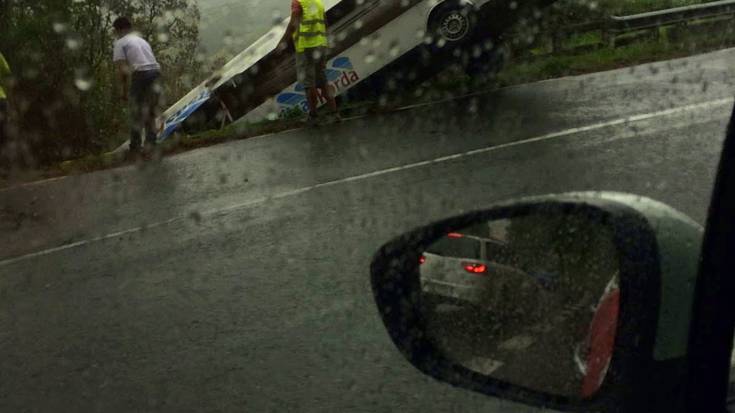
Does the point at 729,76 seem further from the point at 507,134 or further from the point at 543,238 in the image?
the point at 543,238

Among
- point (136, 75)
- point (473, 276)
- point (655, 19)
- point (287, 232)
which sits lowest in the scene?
point (287, 232)

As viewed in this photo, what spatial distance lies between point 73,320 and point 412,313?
3.92 meters

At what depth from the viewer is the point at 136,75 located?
37.2 feet

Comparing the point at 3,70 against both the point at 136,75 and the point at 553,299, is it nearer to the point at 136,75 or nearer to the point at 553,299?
the point at 136,75

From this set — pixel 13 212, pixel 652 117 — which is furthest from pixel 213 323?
pixel 652 117

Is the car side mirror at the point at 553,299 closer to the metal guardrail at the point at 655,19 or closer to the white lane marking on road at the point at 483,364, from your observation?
the white lane marking on road at the point at 483,364

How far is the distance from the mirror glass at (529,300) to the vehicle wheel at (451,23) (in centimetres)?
1046

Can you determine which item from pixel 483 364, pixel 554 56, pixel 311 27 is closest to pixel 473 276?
pixel 483 364

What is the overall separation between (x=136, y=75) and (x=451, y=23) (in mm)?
3586

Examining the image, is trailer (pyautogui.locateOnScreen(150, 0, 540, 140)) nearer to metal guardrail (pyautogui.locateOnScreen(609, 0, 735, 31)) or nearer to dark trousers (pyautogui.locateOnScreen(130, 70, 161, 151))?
dark trousers (pyautogui.locateOnScreen(130, 70, 161, 151))

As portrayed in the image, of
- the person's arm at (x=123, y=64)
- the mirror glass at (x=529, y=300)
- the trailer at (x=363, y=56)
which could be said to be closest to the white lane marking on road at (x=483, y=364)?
the mirror glass at (x=529, y=300)

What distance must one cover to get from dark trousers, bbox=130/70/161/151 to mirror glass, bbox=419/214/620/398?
31.9 feet

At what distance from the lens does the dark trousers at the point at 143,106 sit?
11.4m

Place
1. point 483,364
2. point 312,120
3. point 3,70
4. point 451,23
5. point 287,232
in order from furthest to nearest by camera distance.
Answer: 1. point 451,23
2. point 312,120
3. point 3,70
4. point 287,232
5. point 483,364
